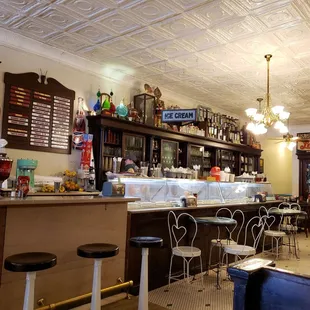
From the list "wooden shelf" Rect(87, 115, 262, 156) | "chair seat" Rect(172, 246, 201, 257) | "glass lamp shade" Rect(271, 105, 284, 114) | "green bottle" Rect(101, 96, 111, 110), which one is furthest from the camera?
"green bottle" Rect(101, 96, 111, 110)

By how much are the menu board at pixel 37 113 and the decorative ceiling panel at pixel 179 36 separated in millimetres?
578

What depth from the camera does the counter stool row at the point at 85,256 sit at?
2.17 meters

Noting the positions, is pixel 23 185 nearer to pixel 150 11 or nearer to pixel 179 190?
pixel 150 11

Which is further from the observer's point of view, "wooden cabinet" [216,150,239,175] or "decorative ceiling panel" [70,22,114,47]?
"wooden cabinet" [216,150,239,175]

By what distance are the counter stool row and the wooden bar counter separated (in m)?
0.40

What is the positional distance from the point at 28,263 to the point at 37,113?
3320 mm

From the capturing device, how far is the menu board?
15.4 ft

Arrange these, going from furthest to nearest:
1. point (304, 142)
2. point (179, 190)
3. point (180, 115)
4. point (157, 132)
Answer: point (304, 142) → point (157, 132) → point (179, 190) → point (180, 115)

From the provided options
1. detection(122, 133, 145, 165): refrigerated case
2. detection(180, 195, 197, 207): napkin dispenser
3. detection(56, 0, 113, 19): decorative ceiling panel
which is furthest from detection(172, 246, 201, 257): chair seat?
detection(56, 0, 113, 19): decorative ceiling panel

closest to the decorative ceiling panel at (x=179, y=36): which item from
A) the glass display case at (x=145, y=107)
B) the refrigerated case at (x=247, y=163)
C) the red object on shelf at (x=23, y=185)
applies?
the glass display case at (x=145, y=107)

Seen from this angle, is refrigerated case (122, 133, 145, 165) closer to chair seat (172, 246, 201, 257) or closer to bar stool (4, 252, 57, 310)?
chair seat (172, 246, 201, 257)

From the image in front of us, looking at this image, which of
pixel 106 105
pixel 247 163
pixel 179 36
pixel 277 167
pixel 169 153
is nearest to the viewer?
pixel 179 36

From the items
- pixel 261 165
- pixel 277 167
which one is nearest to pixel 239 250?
pixel 261 165

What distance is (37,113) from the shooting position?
16.5 feet
